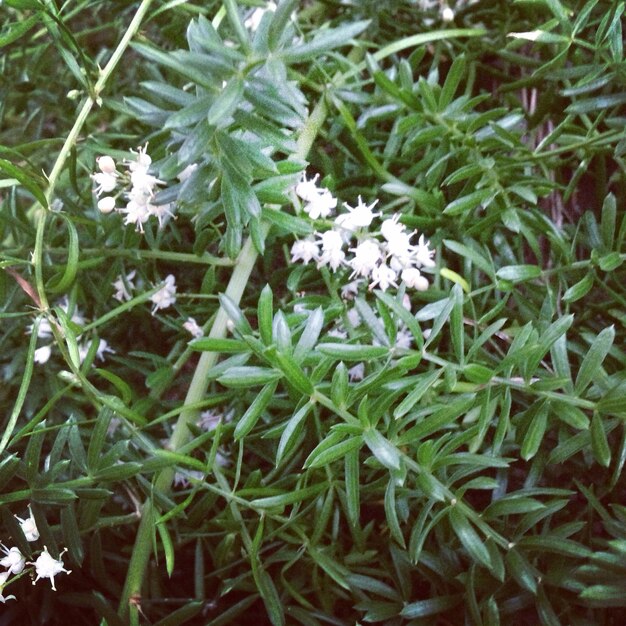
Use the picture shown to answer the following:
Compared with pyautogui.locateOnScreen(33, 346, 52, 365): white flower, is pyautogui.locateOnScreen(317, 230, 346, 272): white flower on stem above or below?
above

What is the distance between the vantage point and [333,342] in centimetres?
67

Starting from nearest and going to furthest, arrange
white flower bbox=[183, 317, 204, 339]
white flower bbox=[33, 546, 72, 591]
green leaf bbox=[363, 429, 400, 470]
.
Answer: green leaf bbox=[363, 429, 400, 470] < white flower bbox=[33, 546, 72, 591] < white flower bbox=[183, 317, 204, 339]

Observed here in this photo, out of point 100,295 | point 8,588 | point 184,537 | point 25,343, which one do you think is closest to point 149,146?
point 100,295

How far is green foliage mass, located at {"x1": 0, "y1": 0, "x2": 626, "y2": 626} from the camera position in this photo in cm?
65

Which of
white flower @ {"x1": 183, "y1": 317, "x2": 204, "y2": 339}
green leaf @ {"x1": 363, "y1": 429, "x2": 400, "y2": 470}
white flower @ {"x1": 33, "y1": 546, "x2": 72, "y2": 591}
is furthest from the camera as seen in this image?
white flower @ {"x1": 183, "y1": 317, "x2": 204, "y2": 339}

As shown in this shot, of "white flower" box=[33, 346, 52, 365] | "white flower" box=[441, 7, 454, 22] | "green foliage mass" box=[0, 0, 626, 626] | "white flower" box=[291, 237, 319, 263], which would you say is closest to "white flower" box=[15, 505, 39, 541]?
"green foliage mass" box=[0, 0, 626, 626]

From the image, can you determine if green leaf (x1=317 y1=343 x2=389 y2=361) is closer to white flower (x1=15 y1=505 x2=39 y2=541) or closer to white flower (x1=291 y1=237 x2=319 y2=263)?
white flower (x1=291 y1=237 x2=319 y2=263)

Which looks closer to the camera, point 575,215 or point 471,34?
point 471,34

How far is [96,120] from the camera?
3.81 feet

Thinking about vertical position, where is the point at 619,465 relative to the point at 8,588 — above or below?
above

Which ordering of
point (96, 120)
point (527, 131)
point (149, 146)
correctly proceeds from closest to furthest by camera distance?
point (149, 146) < point (527, 131) < point (96, 120)

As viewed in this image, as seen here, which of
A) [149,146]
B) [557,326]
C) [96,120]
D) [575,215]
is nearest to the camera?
[557,326]

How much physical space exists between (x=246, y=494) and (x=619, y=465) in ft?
1.23

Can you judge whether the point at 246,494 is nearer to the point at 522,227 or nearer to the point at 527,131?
the point at 522,227
